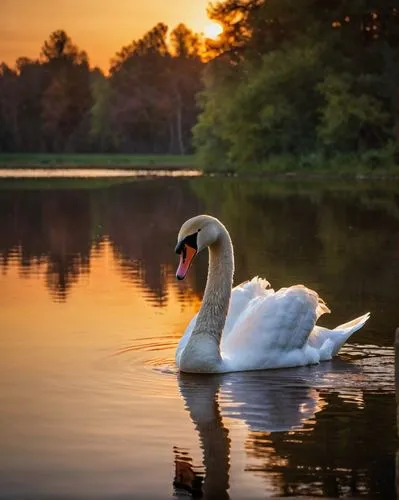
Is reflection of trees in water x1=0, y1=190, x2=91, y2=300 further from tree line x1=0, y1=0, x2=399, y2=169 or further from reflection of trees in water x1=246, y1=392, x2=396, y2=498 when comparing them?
tree line x1=0, y1=0, x2=399, y2=169

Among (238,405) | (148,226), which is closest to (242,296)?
(238,405)

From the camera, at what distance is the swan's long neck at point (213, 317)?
10.9 metres

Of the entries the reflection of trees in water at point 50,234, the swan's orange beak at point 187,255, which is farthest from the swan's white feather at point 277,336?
the reflection of trees in water at point 50,234

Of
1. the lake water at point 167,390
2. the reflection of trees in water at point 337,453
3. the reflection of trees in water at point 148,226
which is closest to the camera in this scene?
the reflection of trees in water at point 337,453

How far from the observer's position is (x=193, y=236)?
11.2 m

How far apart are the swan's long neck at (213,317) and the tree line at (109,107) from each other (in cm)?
11417

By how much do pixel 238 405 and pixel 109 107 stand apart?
119730 mm

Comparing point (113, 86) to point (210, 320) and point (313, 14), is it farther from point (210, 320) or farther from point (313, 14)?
point (210, 320)

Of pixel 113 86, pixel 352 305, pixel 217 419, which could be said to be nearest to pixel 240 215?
pixel 352 305

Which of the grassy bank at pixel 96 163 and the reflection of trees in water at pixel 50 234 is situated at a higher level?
the grassy bank at pixel 96 163

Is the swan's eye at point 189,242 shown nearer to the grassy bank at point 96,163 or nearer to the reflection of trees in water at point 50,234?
the reflection of trees in water at point 50,234

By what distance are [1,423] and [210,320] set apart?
2.55 meters

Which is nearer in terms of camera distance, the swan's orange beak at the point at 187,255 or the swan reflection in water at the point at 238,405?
the swan reflection in water at the point at 238,405

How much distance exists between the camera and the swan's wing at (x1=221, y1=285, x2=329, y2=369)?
36.4 ft
